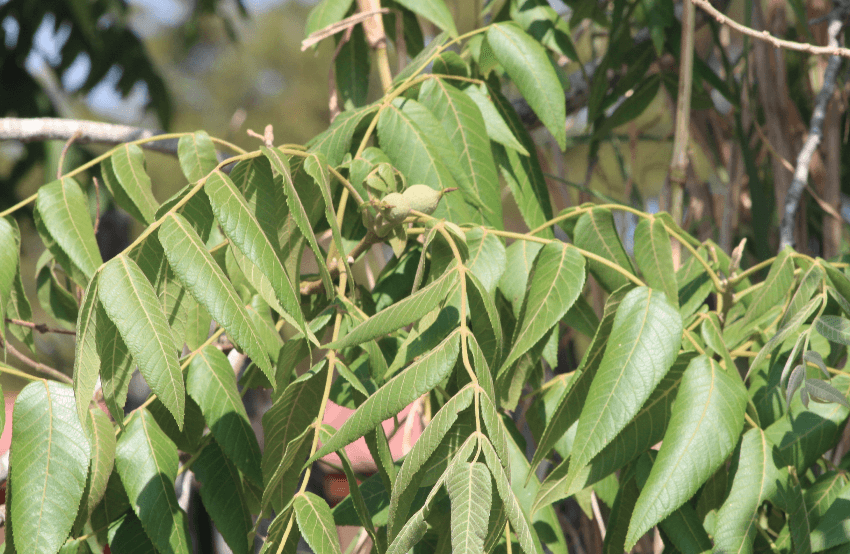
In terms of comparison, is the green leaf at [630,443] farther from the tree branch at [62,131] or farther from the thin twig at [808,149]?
the tree branch at [62,131]

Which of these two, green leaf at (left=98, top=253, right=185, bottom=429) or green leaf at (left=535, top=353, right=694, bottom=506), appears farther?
green leaf at (left=535, top=353, right=694, bottom=506)

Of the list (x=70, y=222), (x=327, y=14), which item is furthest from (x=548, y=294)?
(x=327, y=14)

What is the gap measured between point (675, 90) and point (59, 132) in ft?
2.94

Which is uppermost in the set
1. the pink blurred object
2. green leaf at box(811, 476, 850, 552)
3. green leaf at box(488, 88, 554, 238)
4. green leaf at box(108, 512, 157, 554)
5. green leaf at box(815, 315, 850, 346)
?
green leaf at box(488, 88, 554, 238)

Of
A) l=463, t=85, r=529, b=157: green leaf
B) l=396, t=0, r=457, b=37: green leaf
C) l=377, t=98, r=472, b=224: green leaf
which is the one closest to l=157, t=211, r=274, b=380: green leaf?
l=377, t=98, r=472, b=224: green leaf

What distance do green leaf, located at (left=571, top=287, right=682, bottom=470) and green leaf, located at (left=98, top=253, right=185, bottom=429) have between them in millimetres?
248

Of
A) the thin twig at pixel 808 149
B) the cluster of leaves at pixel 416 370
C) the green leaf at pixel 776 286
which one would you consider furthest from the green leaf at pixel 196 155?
the thin twig at pixel 808 149

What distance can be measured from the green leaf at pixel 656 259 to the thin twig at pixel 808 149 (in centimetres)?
40

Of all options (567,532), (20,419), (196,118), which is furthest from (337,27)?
(196,118)

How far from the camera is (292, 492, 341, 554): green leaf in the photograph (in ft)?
1.41

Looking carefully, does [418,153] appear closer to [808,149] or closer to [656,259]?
[656,259]

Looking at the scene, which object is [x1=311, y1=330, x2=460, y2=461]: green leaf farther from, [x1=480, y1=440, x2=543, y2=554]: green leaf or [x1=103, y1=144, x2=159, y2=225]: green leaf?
[x1=103, y1=144, x2=159, y2=225]: green leaf

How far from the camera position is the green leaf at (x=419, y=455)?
1.27 feet

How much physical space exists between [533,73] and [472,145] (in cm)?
10
